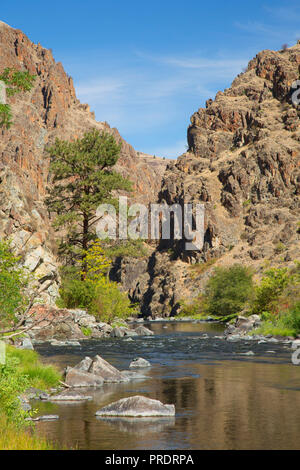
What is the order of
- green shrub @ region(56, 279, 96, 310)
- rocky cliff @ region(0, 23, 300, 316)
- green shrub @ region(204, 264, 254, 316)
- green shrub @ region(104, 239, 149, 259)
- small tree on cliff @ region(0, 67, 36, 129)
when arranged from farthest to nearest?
rocky cliff @ region(0, 23, 300, 316), green shrub @ region(204, 264, 254, 316), green shrub @ region(104, 239, 149, 259), green shrub @ region(56, 279, 96, 310), small tree on cliff @ region(0, 67, 36, 129)

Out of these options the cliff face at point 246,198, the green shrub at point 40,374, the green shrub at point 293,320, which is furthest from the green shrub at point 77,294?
the cliff face at point 246,198

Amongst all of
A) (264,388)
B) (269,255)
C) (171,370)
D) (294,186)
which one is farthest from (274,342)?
(294,186)

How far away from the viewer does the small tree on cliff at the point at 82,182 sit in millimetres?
47844

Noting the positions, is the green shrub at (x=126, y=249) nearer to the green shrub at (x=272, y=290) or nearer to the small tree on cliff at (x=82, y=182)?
the small tree on cliff at (x=82, y=182)

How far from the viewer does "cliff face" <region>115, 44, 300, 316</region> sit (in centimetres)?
15125

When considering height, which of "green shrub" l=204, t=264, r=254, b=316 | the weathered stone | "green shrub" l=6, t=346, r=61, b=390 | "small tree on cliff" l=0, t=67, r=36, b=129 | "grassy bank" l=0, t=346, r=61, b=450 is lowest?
"green shrub" l=204, t=264, r=254, b=316

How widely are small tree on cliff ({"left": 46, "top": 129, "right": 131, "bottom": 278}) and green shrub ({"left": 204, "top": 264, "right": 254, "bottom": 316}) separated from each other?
51460 millimetres

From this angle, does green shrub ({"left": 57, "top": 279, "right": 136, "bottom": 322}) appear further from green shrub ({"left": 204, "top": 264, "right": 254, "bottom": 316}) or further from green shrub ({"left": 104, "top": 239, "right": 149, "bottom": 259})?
green shrub ({"left": 204, "top": 264, "right": 254, "bottom": 316})

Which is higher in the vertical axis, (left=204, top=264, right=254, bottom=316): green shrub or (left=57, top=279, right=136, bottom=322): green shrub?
(left=57, top=279, right=136, bottom=322): green shrub

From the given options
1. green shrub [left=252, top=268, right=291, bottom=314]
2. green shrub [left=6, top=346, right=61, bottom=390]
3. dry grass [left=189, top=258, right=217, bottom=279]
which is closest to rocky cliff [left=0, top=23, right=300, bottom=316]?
dry grass [left=189, top=258, right=217, bottom=279]

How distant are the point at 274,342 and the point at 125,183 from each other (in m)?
21.0

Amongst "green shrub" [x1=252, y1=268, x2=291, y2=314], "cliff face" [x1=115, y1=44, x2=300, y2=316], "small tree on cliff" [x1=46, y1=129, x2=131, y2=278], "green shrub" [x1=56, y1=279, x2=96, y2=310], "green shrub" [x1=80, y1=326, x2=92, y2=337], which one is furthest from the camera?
"cliff face" [x1=115, y1=44, x2=300, y2=316]

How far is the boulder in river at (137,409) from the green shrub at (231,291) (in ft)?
268
